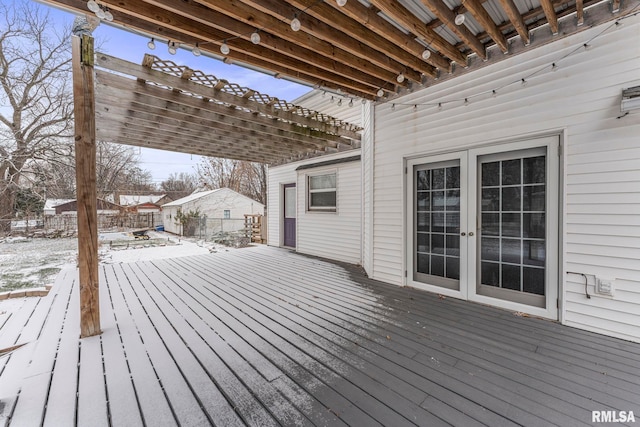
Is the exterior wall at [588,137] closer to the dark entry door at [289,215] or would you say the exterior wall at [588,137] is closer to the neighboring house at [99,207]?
the dark entry door at [289,215]

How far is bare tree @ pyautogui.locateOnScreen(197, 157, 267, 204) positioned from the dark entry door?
12.7m

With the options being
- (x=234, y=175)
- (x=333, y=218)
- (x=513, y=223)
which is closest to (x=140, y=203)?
(x=234, y=175)

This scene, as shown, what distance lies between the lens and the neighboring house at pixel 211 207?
1517 centimetres

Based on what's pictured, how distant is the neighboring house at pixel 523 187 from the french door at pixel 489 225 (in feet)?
0.04

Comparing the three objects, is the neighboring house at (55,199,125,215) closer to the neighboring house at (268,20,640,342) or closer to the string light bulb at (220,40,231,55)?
the string light bulb at (220,40,231,55)

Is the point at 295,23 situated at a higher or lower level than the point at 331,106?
lower

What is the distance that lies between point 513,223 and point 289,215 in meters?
6.06

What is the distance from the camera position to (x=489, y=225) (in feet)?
11.0

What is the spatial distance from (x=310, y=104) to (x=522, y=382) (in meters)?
7.34

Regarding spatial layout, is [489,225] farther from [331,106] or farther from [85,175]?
[331,106]

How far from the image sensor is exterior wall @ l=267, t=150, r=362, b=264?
6.05 metres

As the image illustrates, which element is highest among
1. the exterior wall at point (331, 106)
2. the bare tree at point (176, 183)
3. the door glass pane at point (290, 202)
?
the bare tree at point (176, 183)

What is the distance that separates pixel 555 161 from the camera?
9.33 feet

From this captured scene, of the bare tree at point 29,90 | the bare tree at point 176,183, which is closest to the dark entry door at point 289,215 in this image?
the bare tree at point 29,90
